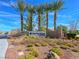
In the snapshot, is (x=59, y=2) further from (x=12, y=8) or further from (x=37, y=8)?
(x=12, y=8)

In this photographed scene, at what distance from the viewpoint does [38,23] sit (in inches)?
1580

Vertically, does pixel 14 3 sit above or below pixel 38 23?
above

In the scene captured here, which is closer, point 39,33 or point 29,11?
point 39,33

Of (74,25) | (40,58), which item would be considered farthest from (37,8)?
(40,58)

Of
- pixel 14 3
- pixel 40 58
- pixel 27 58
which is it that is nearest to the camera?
pixel 27 58

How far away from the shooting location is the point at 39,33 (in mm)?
35438

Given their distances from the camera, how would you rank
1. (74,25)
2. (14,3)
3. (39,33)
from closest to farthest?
(39,33)
(14,3)
(74,25)

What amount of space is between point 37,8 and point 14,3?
3983 mm

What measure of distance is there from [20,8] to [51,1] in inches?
225

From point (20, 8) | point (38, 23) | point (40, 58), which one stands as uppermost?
point (20, 8)

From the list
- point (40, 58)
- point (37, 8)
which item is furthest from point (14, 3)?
point (40, 58)

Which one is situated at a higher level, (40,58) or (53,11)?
(53,11)

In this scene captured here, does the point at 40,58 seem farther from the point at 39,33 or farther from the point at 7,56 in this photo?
the point at 39,33

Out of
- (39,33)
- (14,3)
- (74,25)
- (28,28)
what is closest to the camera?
(39,33)
